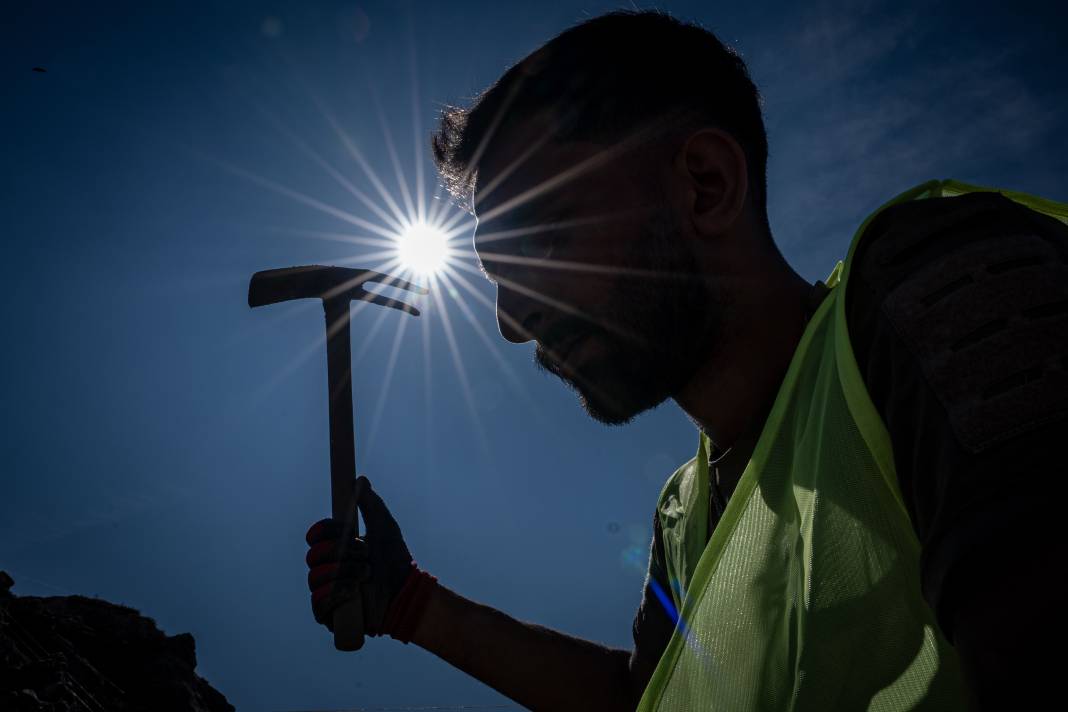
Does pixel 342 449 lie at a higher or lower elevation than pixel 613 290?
higher

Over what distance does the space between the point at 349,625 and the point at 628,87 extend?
2621mm

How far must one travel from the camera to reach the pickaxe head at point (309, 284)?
3.66m

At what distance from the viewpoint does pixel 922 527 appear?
987 mm

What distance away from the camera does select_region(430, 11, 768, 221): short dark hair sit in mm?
2223

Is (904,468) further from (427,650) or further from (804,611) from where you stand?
(427,650)

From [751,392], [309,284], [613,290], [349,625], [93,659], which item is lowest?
[349,625]

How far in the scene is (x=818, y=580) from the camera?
1241 millimetres

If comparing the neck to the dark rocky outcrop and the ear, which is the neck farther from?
the dark rocky outcrop

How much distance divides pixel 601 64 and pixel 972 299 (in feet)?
5.84

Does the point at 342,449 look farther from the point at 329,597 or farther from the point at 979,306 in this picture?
the point at 979,306

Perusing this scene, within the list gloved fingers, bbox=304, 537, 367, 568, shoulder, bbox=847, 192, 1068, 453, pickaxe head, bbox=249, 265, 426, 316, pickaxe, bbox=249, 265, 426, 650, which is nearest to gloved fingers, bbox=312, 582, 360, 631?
gloved fingers, bbox=304, 537, 367, 568

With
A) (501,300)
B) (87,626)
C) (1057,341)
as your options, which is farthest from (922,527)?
(87,626)

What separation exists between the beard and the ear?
113 mm

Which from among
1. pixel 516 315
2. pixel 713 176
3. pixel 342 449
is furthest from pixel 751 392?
pixel 342 449
